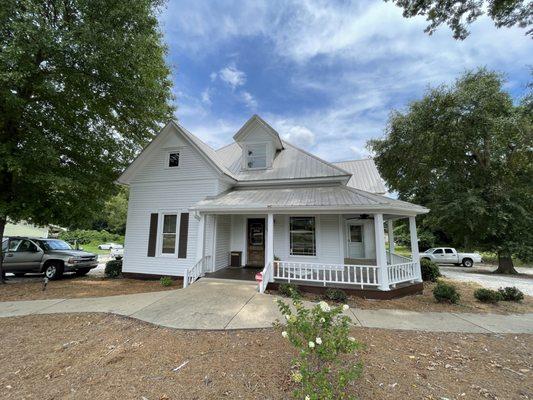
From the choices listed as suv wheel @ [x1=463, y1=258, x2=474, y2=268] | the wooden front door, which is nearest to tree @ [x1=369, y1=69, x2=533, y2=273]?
suv wheel @ [x1=463, y1=258, x2=474, y2=268]

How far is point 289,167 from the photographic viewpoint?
12461mm

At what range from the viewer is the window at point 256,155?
514 inches

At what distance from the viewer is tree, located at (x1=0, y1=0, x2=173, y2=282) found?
856 cm

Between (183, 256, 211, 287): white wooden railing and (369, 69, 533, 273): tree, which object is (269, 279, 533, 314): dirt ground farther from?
(369, 69, 533, 273): tree

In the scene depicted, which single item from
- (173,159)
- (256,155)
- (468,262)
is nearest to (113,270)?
(173,159)

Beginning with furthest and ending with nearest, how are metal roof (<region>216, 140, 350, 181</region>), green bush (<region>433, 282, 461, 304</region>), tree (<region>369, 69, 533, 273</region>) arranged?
tree (<region>369, 69, 533, 273</region>)
metal roof (<region>216, 140, 350, 181</region>)
green bush (<region>433, 282, 461, 304</region>)

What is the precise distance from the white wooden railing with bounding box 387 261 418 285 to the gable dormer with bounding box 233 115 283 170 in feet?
23.5

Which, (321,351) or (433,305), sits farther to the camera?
(433,305)

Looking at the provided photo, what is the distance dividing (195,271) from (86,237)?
40.6 metres

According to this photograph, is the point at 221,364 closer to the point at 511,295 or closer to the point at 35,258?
the point at 511,295

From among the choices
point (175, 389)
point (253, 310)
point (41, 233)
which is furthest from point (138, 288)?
point (41, 233)

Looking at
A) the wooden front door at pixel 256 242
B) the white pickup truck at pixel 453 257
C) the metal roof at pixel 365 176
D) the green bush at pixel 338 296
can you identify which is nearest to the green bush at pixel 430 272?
the metal roof at pixel 365 176

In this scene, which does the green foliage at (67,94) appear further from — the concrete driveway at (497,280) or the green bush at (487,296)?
the concrete driveway at (497,280)

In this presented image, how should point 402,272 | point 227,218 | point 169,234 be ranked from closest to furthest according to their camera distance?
point 402,272, point 169,234, point 227,218
